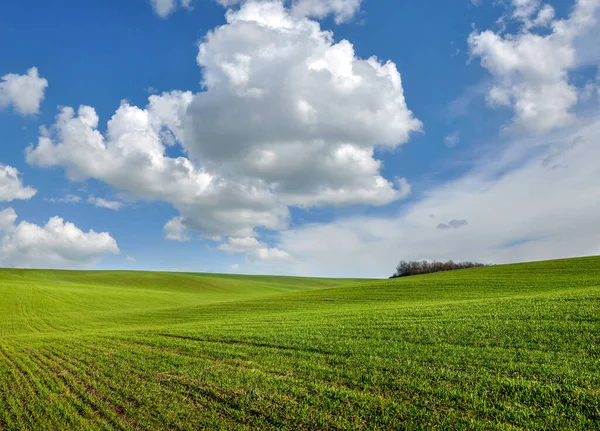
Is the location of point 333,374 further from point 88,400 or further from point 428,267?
point 428,267

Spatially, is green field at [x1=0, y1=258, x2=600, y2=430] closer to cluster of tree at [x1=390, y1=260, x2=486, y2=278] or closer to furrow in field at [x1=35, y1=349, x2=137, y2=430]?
furrow in field at [x1=35, y1=349, x2=137, y2=430]

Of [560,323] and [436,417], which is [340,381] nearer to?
[436,417]

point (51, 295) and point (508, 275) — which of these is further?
point (51, 295)

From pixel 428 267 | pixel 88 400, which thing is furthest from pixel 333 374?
pixel 428 267

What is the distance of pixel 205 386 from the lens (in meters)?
11.2

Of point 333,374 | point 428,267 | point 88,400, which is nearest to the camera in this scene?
point 88,400

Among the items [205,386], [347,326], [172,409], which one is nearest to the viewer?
[172,409]

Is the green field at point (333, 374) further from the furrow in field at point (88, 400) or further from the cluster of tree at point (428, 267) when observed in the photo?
the cluster of tree at point (428, 267)

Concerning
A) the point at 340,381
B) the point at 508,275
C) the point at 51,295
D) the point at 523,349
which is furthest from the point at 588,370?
the point at 51,295

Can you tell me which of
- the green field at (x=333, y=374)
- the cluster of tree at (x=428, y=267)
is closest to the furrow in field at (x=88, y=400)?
the green field at (x=333, y=374)

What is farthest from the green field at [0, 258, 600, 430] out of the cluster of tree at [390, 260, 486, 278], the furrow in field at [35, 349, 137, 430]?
the cluster of tree at [390, 260, 486, 278]

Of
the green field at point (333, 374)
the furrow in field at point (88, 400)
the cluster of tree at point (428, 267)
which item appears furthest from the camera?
the cluster of tree at point (428, 267)

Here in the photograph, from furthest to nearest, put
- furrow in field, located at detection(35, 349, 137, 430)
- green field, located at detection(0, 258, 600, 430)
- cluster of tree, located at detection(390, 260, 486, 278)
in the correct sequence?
cluster of tree, located at detection(390, 260, 486, 278), furrow in field, located at detection(35, 349, 137, 430), green field, located at detection(0, 258, 600, 430)

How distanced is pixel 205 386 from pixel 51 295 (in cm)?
6314
